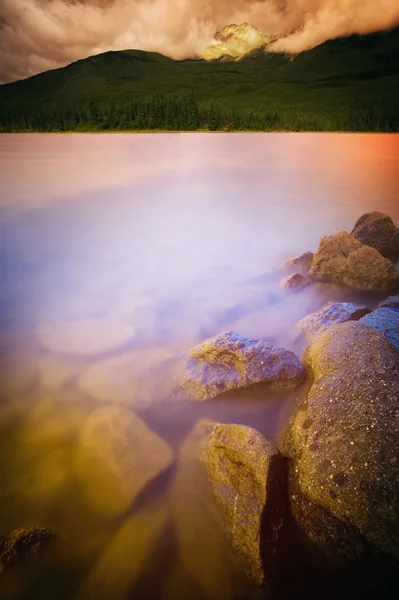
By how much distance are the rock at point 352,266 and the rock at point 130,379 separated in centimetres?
470

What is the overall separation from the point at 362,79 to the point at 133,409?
207227mm

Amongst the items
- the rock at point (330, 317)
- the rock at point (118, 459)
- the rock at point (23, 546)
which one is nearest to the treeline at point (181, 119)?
the rock at point (330, 317)

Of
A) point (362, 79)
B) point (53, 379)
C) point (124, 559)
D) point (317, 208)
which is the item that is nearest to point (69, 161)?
point (317, 208)

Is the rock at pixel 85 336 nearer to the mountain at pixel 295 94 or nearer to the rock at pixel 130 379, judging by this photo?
the rock at pixel 130 379

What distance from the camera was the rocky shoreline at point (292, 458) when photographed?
9.72ft

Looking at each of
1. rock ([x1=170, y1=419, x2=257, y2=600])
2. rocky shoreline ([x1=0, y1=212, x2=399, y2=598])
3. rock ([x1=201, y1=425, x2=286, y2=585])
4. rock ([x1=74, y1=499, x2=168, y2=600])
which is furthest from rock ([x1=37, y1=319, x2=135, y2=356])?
rock ([x1=201, y1=425, x2=286, y2=585])

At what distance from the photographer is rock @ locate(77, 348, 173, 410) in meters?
5.25

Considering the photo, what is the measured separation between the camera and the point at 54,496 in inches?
155

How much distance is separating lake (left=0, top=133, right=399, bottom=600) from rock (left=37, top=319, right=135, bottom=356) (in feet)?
0.14

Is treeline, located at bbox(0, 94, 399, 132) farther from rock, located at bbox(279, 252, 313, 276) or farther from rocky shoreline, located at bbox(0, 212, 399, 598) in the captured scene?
rocky shoreline, located at bbox(0, 212, 399, 598)

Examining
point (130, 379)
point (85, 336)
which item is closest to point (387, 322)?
point (130, 379)

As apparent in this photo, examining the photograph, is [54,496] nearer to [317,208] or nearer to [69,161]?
[317,208]

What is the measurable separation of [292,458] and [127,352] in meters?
3.78

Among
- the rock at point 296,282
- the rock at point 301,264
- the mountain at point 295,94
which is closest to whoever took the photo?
the rock at point 296,282
